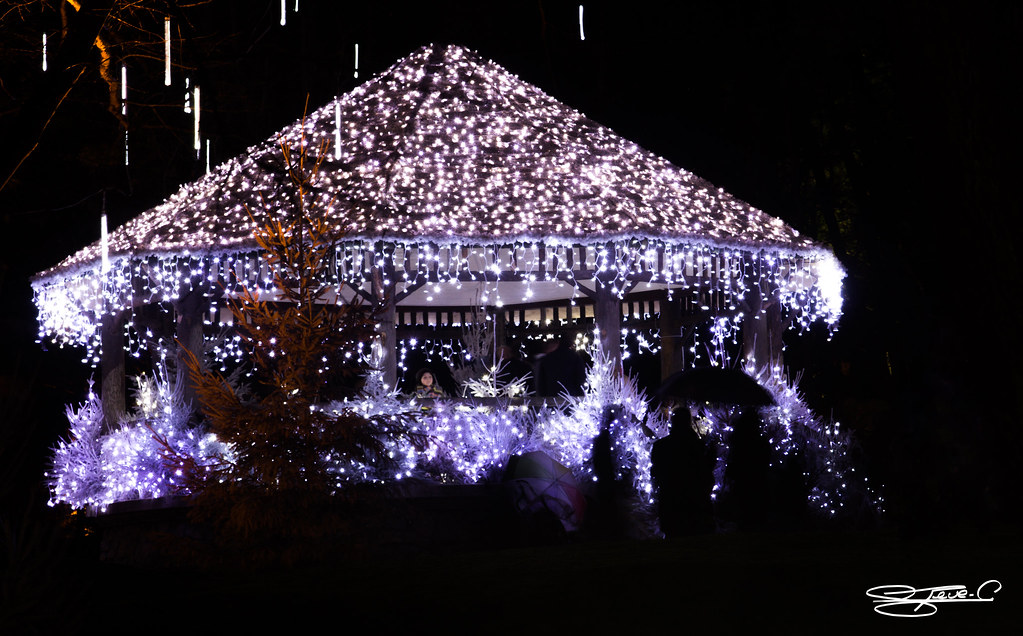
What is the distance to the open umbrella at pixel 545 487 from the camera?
512 inches

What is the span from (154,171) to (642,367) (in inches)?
461

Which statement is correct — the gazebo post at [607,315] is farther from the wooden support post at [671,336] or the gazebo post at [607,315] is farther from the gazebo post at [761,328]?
the wooden support post at [671,336]

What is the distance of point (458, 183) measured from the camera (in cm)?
1566

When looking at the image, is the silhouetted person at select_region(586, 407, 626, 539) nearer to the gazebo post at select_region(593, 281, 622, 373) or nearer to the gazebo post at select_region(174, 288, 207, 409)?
the gazebo post at select_region(593, 281, 622, 373)

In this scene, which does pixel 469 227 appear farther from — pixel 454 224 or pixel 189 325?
pixel 189 325

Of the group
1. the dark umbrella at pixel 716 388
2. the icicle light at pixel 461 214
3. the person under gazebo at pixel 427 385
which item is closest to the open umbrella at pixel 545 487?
the dark umbrella at pixel 716 388

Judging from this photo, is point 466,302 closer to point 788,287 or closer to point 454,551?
point 788,287

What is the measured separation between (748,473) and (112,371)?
908 cm

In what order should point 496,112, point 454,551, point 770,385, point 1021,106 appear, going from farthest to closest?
point 496,112
point 770,385
point 454,551
point 1021,106

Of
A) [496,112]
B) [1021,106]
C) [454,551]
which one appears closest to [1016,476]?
[1021,106]

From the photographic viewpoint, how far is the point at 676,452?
13.1 m

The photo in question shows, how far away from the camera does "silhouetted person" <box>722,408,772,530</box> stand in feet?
45.0

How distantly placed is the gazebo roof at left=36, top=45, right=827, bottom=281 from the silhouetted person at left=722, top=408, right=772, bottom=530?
259cm
